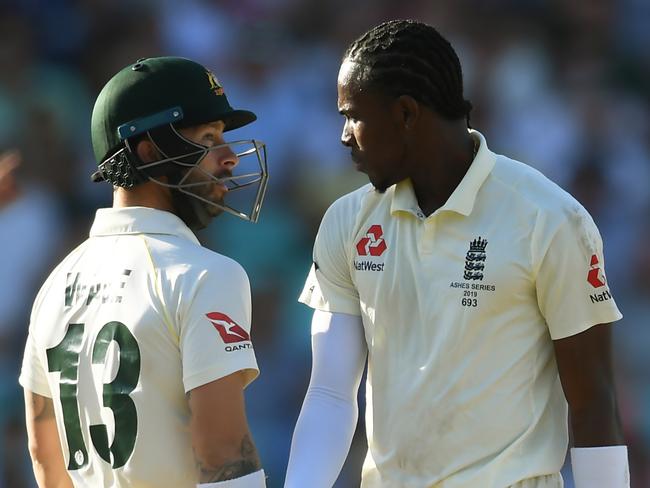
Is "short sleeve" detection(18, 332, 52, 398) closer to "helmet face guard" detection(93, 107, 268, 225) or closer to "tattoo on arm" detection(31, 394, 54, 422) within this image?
"tattoo on arm" detection(31, 394, 54, 422)

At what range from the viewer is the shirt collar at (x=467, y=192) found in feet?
10.5

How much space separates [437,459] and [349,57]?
1064 mm

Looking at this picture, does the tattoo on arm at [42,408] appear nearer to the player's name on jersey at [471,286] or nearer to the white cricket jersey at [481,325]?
the white cricket jersey at [481,325]

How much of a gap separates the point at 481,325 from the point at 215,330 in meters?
0.69

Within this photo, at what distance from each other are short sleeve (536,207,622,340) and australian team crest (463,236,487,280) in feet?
0.49

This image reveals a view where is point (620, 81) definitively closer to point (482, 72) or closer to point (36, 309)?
point (482, 72)

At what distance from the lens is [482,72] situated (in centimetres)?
739

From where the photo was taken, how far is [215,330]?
9.50ft

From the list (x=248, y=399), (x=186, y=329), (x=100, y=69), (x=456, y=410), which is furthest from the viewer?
(x=100, y=69)

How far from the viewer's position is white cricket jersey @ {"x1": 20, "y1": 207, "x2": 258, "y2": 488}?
2.91 m

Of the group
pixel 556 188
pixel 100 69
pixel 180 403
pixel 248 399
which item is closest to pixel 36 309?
pixel 180 403

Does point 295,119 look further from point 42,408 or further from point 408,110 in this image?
point 42,408

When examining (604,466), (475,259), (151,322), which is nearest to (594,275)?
(475,259)

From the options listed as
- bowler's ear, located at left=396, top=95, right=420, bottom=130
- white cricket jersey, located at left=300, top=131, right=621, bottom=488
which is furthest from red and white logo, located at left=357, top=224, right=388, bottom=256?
bowler's ear, located at left=396, top=95, right=420, bottom=130
